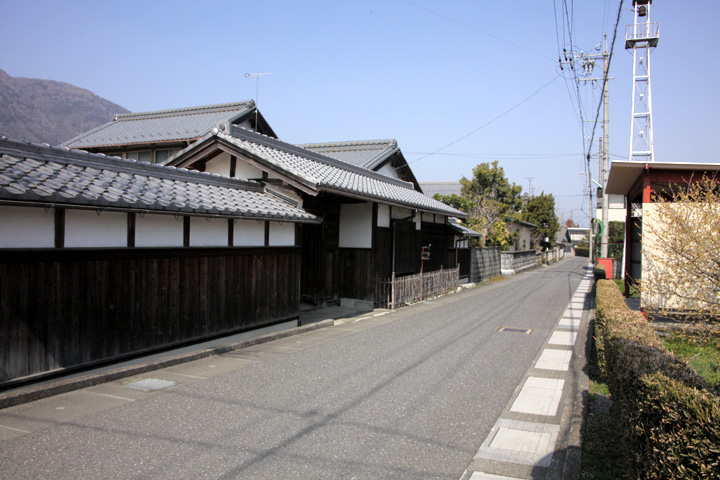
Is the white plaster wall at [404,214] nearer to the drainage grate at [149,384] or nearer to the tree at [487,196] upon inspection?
the drainage grate at [149,384]

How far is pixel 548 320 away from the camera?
46.5ft

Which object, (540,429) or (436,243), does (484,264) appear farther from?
(540,429)

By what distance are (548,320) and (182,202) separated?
11.4 meters

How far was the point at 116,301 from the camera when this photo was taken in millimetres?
7066

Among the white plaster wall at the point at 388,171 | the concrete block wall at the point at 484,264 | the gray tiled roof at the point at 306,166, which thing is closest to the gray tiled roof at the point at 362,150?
the white plaster wall at the point at 388,171

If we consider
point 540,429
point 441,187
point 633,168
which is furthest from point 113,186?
point 441,187

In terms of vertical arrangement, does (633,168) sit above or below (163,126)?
below

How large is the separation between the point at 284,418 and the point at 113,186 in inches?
182

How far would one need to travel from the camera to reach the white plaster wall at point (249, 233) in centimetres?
970

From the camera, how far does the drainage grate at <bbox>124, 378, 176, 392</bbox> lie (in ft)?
21.7

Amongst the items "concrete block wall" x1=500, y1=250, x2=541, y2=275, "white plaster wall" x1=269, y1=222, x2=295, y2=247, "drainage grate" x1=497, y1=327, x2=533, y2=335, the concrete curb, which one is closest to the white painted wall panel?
"white plaster wall" x1=269, y1=222, x2=295, y2=247

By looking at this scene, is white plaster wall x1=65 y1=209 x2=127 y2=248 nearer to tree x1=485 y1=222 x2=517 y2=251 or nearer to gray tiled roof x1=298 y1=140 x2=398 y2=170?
gray tiled roof x1=298 y1=140 x2=398 y2=170

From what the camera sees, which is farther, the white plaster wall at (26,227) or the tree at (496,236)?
the tree at (496,236)

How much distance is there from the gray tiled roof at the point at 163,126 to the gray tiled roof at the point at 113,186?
12.7 meters
